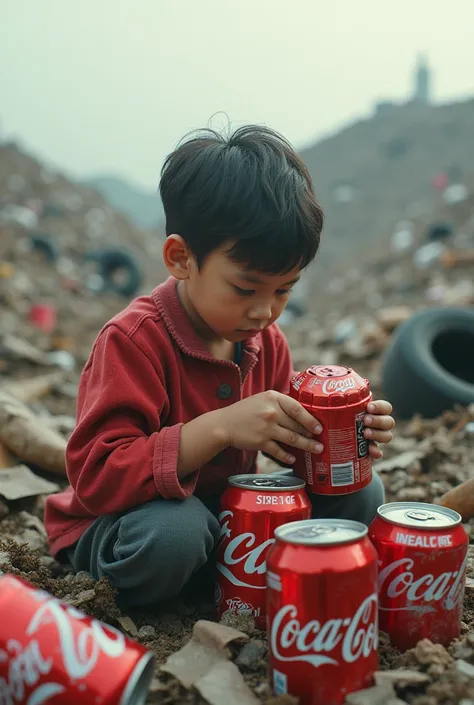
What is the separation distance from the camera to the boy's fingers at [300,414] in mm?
1725

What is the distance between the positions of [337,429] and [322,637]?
51 cm

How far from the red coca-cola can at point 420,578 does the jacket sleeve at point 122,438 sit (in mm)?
500

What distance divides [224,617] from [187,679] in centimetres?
30

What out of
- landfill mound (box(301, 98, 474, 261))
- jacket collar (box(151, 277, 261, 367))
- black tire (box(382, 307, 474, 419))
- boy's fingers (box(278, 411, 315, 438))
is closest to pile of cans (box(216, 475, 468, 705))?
boy's fingers (box(278, 411, 315, 438))

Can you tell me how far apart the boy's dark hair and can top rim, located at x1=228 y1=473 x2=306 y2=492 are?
0.49m

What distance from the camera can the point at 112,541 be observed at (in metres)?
1.90

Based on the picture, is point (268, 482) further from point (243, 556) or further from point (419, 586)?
point (419, 586)

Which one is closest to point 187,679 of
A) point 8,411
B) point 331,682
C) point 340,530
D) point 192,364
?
point 331,682

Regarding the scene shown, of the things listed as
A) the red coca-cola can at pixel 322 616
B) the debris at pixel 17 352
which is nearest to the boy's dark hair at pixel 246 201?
the red coca-cola can at pixel 322 616

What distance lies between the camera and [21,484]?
2639 mm

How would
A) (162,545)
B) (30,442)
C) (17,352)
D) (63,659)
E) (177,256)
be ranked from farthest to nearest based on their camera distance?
(17,352), (30,442), (177,256), (162,545), (63,659)

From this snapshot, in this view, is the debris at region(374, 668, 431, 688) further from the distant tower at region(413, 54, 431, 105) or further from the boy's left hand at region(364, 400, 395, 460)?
the distant tower at region(413, 54, 431, 105)

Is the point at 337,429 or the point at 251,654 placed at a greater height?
the point at 337,429

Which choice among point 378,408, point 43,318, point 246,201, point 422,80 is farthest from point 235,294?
point 422,80
